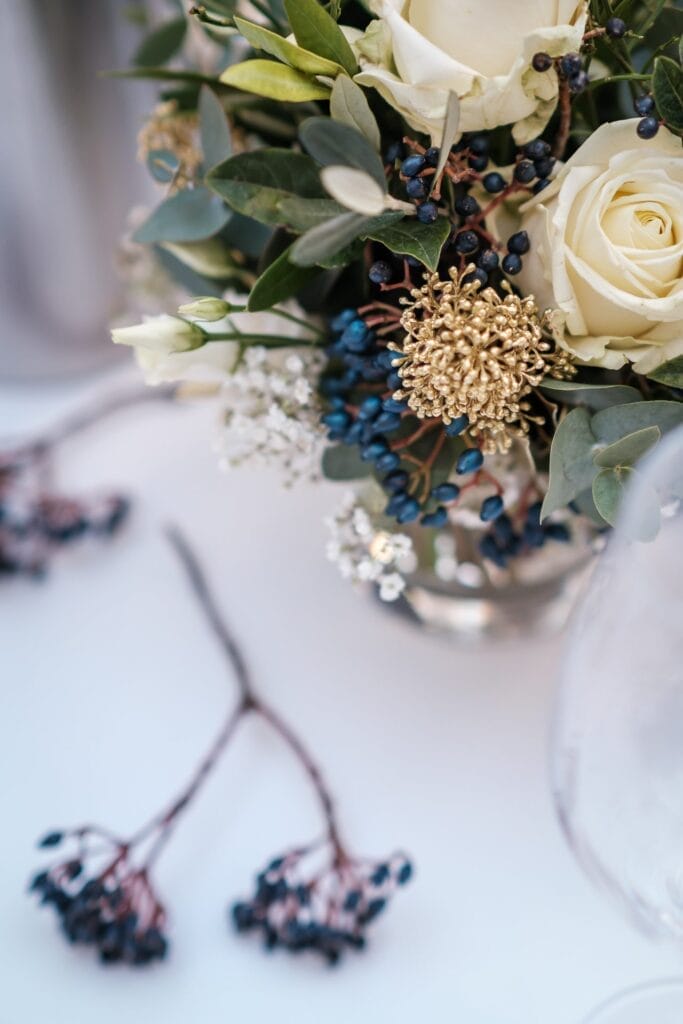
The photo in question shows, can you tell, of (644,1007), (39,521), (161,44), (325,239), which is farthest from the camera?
(39,521)

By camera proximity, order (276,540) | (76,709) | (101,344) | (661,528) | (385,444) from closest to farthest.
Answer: (661,528), (385,444), (76,709), (276,540), (101,344)

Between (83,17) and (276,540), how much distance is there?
367 millimetres

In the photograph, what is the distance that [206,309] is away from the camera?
35 centimetres

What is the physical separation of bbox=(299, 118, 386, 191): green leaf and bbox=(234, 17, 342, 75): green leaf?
0.04 m

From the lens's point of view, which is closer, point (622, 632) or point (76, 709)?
point (622, 632)

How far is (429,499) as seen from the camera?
1.35ft

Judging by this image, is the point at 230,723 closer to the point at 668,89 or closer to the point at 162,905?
the point at 162,905

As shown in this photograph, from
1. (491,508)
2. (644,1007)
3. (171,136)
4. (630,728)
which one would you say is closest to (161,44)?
(171,136)

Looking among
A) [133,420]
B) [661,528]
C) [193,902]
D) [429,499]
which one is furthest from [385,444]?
[133,420]

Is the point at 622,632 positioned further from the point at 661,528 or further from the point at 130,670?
the point at 130,670

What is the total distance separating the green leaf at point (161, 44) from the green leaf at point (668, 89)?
0.29 metres

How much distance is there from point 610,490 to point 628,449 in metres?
0.02

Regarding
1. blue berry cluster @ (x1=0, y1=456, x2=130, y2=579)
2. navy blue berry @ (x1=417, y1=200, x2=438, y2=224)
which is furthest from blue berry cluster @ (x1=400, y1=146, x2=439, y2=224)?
blue berry cluster @ (x1=0, y1=456, x2=130, y2=579)

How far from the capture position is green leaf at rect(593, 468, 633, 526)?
0.35 meters
